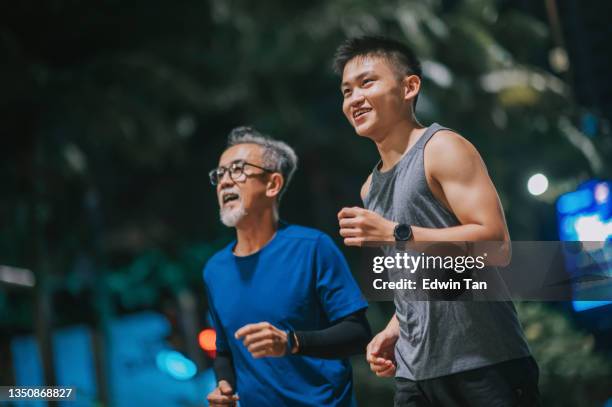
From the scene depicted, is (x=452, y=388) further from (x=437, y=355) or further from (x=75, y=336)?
(x=75, y=336)

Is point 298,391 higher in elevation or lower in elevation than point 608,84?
lower

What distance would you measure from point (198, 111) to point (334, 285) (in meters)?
12.7

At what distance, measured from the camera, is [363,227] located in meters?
2.35

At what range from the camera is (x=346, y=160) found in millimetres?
15023

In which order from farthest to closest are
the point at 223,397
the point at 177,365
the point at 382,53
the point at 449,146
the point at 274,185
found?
1. the point at 177,365
2. the point at 274,185
3. the point at 223,397
4. the point at 382,53
5. the point at 449,146

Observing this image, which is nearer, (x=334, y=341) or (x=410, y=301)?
(x=410, y=301)

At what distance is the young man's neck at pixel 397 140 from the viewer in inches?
104

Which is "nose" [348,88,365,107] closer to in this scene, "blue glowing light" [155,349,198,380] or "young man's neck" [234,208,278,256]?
"young man's neck" [234,208,278,256]

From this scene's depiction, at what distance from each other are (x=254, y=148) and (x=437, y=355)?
1.17 m

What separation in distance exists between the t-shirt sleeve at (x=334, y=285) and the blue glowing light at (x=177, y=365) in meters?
3.93

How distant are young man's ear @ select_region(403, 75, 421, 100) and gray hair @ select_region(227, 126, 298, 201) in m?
0.74

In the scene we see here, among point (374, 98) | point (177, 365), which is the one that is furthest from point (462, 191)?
point (177, 365)

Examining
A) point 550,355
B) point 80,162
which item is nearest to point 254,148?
point 550,355

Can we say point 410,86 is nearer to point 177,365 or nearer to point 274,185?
point 274,185
